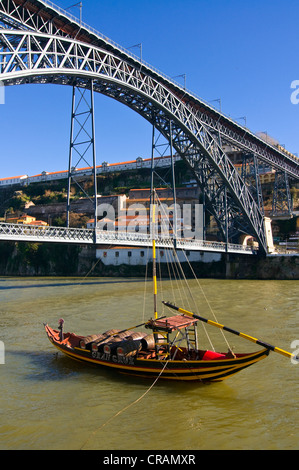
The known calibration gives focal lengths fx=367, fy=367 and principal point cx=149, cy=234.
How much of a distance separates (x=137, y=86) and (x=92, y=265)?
29805 millimetres

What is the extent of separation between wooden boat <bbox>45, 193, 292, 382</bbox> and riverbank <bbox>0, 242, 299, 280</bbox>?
33.2 metres

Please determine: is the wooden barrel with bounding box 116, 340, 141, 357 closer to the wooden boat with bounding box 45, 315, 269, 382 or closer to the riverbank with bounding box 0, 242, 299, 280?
the wooden boat with bounding box 45, 315, 269, 382

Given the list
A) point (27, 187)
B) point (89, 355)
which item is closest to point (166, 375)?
point (89, 355)

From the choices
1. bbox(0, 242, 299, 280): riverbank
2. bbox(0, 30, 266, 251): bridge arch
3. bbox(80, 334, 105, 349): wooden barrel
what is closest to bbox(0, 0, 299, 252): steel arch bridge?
bbox(0, 30, 266, 251): bridge arch

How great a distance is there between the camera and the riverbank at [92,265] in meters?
47.3

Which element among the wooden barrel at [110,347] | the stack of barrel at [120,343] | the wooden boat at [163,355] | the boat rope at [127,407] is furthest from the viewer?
the wooden barrel at [110,347]

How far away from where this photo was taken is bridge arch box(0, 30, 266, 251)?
86.9 feet

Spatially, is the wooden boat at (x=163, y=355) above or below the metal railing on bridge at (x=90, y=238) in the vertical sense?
below

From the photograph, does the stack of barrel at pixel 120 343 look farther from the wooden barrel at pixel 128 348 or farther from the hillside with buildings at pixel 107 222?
the hillside with buildings at pixel 107 222

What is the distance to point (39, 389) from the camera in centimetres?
1111

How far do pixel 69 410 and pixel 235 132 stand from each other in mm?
52774

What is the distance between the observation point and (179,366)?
1120cm

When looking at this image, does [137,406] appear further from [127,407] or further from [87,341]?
[87,341]

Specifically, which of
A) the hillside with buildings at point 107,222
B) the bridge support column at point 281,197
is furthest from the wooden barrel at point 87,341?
the bridge support column at point 281,197
